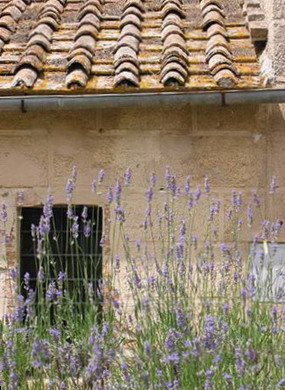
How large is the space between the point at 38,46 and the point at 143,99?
97 cm

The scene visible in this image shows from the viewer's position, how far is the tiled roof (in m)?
5.45

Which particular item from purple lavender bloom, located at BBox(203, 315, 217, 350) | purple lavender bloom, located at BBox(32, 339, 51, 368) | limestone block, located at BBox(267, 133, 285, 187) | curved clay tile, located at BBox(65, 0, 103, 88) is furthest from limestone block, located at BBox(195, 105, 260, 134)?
purple lavender bloom, located at BBox(32, 339, 51, 368)

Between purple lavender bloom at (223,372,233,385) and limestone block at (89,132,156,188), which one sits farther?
limestone block at (89,132,156,188)

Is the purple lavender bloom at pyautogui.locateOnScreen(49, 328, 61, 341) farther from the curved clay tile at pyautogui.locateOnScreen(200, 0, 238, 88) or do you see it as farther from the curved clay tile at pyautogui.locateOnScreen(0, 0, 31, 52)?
the curved clay tile at pyautogui.locateOnScreen(0, 0, 31, 52)

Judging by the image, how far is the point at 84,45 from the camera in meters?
5.82

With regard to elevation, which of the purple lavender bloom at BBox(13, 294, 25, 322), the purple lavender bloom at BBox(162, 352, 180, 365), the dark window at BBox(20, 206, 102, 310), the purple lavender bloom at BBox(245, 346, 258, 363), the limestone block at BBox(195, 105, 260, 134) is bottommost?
the purple lavender bloom at BBox(162, 352, 180, 365)

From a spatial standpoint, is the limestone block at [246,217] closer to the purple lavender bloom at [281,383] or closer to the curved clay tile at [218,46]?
the curved clay tile at [218,46]

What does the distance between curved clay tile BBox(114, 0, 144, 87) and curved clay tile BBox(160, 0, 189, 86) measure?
0.56 feet

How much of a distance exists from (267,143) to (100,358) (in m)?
2.42

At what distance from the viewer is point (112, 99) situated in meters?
5.38

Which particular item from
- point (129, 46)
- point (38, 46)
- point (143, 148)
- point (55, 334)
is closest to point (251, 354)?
point (55, 334)

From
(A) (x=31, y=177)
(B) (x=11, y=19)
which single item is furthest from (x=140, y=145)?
(B) (x=11, y=19)

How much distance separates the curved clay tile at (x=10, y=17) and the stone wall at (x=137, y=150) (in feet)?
2.28

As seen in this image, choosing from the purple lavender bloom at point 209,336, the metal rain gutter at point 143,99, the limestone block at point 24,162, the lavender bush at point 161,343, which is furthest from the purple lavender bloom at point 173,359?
the limestone block at point 24,162
